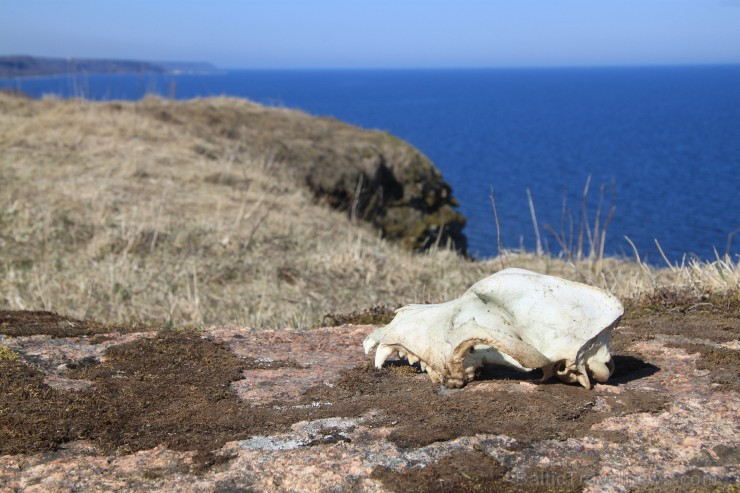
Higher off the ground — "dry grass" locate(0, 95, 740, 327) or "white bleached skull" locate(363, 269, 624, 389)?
"white bleached skull" locate(363, 269, 624, 389)

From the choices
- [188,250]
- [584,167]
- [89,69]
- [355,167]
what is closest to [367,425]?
Answer: [188,250]

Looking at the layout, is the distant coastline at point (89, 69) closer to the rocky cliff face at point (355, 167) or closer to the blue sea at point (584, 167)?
the blue sea at point (584, 167)

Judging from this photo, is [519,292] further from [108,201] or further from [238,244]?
[108,201]

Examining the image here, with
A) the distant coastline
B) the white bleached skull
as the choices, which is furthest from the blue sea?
the white bleached skull

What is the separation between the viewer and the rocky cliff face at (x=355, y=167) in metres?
16.6

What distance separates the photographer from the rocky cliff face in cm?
1661

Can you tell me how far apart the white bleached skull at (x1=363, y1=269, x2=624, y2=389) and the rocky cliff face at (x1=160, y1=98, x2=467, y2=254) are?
12313 mm

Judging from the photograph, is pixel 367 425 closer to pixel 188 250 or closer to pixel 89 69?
pixel 188 250

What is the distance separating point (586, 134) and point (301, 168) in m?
43.6

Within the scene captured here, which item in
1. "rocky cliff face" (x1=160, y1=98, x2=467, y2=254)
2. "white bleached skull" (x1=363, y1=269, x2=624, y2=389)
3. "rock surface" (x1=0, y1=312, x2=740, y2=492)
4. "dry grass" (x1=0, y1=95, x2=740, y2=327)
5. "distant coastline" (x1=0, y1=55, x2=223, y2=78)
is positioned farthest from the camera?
"distant coastline" (x1=0, y1=55, x2=223, y2=78)

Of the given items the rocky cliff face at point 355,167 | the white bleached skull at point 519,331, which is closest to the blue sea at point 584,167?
the rocky cliff face at point 355,167

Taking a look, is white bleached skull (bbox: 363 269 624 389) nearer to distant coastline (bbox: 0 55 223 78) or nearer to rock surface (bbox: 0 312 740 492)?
rock surface (bbox: 0 312 740 492)

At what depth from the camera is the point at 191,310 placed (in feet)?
21.6

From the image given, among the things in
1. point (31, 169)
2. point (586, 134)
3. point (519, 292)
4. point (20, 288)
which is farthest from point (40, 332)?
point (586, 134)
